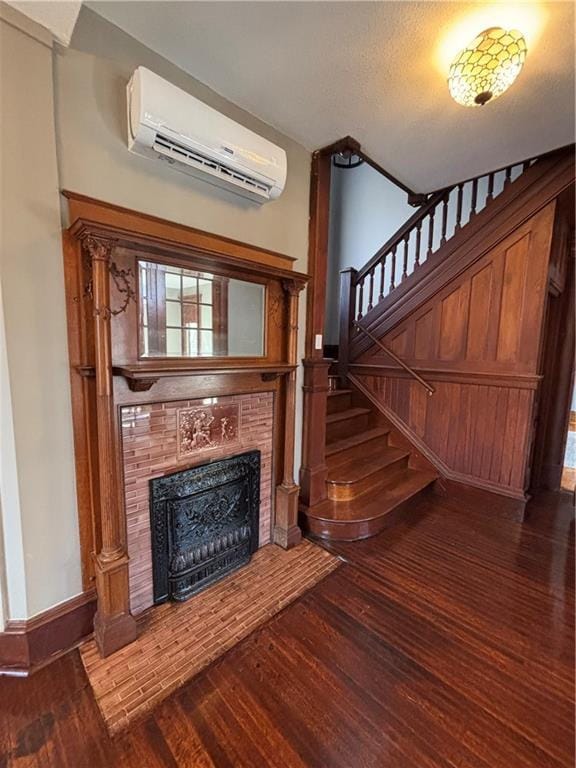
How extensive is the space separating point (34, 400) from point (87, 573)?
87 cm

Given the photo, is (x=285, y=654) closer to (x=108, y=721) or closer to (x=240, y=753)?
(x=240, y=753)

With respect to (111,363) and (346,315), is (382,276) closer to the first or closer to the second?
(346,315)

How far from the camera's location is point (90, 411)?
5.03 ft

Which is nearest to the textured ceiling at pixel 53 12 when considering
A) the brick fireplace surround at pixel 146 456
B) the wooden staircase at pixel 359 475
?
→ the brick fireplace surround at pixel 146 456

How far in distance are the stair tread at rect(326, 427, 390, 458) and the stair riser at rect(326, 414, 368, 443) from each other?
0.05 meters

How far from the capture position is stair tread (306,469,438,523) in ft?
8.19

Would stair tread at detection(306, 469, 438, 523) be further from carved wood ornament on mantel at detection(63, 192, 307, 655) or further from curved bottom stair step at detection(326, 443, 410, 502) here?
carved wood ornament on mantel at detection(63, 192, 307, 655)

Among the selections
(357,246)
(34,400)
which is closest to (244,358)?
(34,400)

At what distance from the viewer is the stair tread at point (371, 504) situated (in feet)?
8.19

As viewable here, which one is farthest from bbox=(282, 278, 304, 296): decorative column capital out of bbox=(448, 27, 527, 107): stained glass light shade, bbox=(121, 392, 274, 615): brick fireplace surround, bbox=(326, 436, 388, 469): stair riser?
bbox=(326, 436, 388, 469): stair riser

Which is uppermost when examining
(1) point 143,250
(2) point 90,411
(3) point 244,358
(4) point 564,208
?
(4) point 564,208

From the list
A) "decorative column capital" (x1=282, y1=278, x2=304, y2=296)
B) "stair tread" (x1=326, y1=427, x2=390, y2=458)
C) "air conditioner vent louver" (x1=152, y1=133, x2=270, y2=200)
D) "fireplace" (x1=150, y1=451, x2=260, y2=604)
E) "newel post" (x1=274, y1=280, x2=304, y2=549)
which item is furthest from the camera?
"stair tread" (x1=326, y1=427, x2=390, y2=458)

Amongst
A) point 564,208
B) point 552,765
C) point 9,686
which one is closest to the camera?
point 552,765

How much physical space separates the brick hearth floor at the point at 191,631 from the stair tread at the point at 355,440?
951 millimetres
